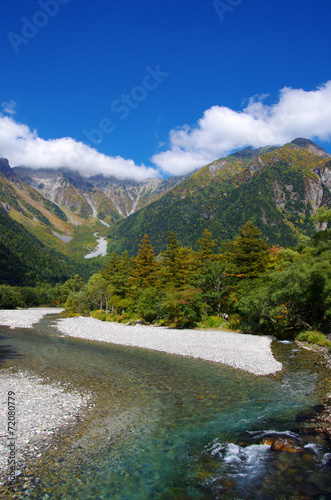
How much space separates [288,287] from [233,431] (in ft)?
73.3

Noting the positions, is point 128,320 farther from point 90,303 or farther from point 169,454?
point 169,454

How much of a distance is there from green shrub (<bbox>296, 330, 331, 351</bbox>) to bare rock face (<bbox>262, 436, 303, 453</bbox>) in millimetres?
19250

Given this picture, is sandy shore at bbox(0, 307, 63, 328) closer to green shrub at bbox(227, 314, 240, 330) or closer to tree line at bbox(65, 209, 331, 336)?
tree line at bbox(65, 209, 331, 336)

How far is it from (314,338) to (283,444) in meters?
22.3

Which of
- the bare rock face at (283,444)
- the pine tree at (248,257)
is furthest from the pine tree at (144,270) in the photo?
the bare rock face at (283,444)

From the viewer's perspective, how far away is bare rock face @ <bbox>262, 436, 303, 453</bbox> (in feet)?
30.5

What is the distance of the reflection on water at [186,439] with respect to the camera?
25.3 ft

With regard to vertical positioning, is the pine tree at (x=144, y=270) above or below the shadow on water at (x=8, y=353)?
above

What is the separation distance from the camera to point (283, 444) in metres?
9.55

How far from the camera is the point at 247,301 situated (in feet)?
115

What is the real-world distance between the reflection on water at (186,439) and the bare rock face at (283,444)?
26 centimetres

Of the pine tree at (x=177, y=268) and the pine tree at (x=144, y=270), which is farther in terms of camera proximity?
the pine tree at (x=144, y=270)
